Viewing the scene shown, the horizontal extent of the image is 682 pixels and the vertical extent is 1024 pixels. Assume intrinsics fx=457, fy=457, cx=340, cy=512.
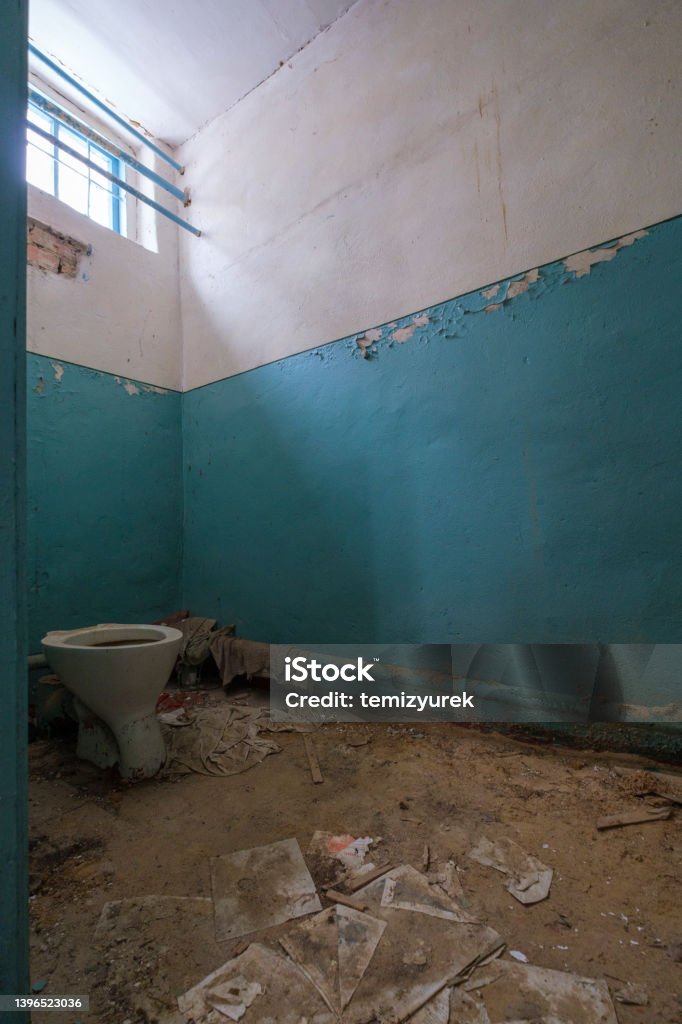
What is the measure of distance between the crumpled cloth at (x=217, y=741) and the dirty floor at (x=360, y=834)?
60mm

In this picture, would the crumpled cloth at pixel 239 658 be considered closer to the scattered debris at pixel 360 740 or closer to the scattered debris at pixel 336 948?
the scattered debris at pixel 360 740

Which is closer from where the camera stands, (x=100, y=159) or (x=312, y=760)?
(x=312, y=760)

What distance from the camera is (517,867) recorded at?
111 centimetres

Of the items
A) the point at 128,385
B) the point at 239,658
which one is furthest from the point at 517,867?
the point at 128,385

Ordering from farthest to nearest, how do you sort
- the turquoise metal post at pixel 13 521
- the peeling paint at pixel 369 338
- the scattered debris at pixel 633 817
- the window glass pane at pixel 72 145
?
1. the window glass pane at pixel 72 145
2. the peeling paint at pixel 369 338
3. the scattered debris at pixel 633 817
4. the turquoise metal post at pixel 13 521

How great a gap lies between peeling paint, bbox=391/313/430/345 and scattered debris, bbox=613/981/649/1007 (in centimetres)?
205

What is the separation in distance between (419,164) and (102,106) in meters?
1.68

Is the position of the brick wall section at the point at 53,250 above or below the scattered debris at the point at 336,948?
above

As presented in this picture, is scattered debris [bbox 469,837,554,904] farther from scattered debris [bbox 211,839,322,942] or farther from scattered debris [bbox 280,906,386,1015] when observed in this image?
scattered debris [bbox 211,839,322,942]

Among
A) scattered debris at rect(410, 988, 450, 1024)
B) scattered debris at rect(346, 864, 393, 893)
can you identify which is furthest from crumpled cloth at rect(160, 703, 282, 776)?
scattered debris at rect(410, 988, 450, 1024)

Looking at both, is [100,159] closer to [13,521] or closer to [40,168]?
[40,168]

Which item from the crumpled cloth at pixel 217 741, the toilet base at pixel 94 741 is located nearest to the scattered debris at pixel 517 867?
the crumpled cloth at pixel 217 741

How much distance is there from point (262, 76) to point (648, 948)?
3.91 metres

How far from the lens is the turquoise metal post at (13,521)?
0.58 metres
